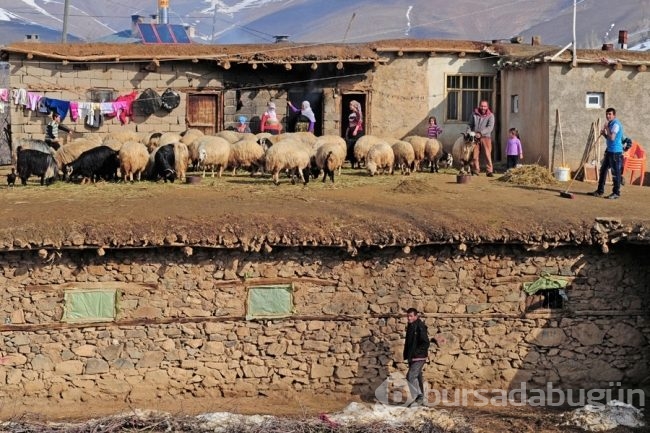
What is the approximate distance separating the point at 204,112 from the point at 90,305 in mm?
10917

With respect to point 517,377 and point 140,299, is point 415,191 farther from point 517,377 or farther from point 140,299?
point 140,299

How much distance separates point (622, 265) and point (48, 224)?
8861mm

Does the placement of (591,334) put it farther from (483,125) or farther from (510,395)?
(483,125)

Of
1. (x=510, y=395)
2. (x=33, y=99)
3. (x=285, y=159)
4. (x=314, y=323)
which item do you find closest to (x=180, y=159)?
(x=285, y=159)

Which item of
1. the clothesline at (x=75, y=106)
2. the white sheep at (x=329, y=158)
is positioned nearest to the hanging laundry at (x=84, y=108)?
the clothesline at (x=75, y=106)

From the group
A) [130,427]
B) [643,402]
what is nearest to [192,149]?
[130,427]

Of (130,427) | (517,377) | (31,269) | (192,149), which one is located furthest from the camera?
(192,149)

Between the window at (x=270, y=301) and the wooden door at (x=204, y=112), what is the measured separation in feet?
34.4

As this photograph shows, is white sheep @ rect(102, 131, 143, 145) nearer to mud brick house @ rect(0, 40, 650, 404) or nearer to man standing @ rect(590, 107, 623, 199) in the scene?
mud brick house @ rect(0, 40, 650, 404)

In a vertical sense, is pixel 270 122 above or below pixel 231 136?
above

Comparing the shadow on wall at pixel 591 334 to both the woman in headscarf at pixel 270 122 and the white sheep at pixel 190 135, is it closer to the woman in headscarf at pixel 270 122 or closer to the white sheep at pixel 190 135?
the white sheep at pixel 190 135

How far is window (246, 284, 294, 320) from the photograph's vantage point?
47.6 feet

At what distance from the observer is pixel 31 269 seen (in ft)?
46.1

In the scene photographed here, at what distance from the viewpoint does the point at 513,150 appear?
21859mm
